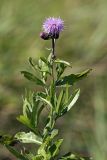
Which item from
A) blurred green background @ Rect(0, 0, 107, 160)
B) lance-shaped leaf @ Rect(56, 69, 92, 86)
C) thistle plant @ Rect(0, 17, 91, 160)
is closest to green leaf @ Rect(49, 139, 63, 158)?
thistle plant @ Rect(0, 17, 91, 160)

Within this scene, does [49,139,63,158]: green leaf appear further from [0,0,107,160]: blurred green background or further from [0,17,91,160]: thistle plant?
[0,0,107,160]: blurred green background

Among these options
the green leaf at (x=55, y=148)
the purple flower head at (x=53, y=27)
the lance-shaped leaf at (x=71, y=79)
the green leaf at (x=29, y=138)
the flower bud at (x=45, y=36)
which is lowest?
the green leaf at (x=55, y=148)

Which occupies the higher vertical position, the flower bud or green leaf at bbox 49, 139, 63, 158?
the flower bud

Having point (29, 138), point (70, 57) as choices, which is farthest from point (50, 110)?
point (70, 57)

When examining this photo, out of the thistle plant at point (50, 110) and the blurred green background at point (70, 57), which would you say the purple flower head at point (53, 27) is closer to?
the thistle plant at point (50, 110)

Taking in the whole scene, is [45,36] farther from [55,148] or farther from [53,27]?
[55,148]

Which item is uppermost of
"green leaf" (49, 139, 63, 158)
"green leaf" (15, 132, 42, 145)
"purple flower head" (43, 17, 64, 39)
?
"purple flower head" (43, 17, 64, 39)

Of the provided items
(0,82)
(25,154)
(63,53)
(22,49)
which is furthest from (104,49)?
(25,154)

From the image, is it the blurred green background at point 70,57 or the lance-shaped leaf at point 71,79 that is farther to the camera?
the blurred green background at point 70,57

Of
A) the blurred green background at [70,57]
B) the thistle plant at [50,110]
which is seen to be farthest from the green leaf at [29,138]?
the blurred green background at [70,57]
